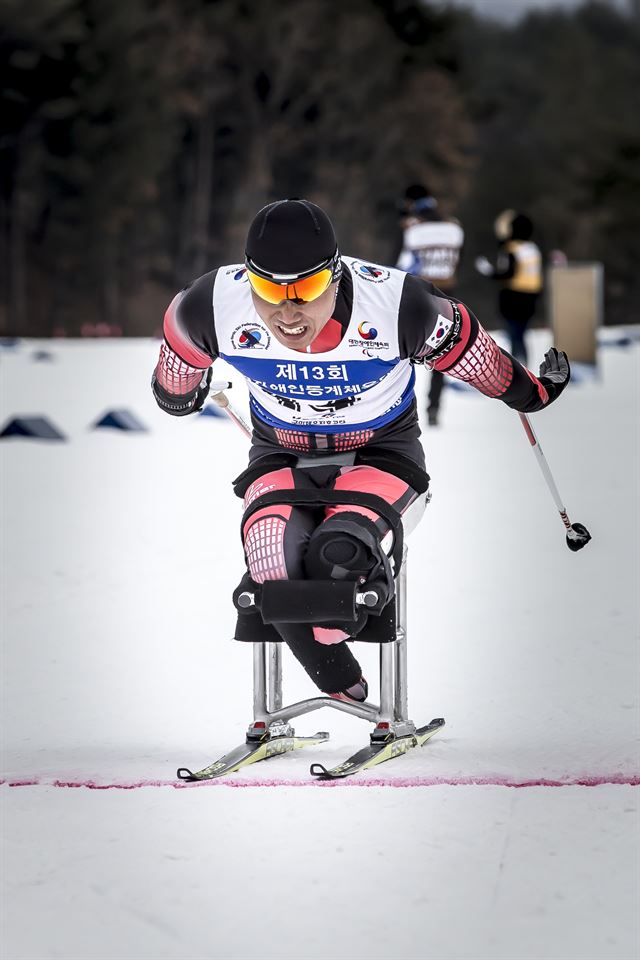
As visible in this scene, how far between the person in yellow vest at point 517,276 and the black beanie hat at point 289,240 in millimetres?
10095

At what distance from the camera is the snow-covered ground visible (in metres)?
3.11

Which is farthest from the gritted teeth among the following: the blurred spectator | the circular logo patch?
the blurred spectator

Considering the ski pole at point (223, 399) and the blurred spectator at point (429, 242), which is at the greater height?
the blurred spectator at point (429, 242)

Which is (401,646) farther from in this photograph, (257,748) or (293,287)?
(293,287)

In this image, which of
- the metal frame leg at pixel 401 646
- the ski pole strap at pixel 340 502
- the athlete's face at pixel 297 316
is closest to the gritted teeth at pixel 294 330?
the athlete's face at pixel 297 316

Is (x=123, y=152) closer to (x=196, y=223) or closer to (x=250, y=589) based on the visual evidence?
(x=196, y=223)

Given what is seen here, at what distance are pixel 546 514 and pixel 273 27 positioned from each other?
128ft

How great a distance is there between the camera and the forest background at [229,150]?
39031mm

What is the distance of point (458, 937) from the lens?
9.88ft

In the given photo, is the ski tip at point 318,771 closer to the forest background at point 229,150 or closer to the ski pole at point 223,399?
the ski pole at point 223,399

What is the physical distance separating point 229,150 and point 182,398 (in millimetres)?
42626

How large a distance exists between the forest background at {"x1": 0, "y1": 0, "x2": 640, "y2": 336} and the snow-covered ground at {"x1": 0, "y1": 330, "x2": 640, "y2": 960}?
100ft

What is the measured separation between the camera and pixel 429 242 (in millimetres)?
11664

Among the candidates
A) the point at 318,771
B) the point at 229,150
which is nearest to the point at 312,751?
the point at 318,771
